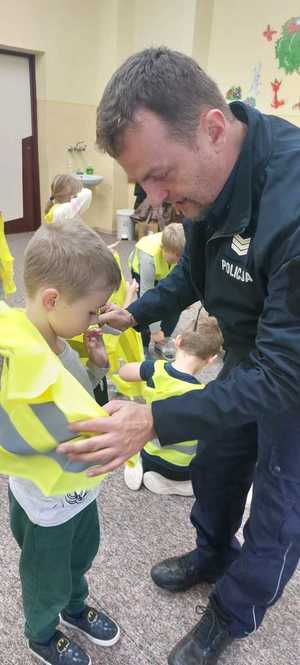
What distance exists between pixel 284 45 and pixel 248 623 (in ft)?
18.9

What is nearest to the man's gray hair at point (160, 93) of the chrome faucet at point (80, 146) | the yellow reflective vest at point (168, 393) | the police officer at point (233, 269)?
the police officer at point (233, 269)

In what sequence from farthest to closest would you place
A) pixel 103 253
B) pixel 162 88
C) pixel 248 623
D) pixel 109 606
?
pixel 109 606 → pixel 248 623 → pixel 103 253 → pixel 162 88

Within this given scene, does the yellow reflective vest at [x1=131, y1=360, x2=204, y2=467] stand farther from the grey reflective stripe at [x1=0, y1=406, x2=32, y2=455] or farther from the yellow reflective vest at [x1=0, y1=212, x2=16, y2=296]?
the yellow reflective vest at [x1=0, y1=212, x2=16, y2=296]

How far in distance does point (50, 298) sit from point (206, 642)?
1153 millimetres

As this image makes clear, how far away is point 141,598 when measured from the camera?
158 centimetres

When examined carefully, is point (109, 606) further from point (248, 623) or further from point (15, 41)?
point (15, 41)

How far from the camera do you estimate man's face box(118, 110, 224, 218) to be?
944mm

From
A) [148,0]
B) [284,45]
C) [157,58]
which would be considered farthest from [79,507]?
[148,0]

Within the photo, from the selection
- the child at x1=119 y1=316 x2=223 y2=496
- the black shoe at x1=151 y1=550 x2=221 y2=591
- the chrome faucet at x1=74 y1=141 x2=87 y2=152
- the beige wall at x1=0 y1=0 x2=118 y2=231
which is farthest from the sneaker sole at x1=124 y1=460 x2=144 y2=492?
the chrome faucet at x1=74 y1=141 x2=87 y2=152

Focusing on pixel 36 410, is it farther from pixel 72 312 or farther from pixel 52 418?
pixel 72 312

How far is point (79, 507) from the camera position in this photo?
1.10 meters

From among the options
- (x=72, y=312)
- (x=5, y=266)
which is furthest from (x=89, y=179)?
(x=72, y=312)

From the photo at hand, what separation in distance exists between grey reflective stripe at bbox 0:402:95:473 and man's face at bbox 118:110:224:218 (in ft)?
1.80

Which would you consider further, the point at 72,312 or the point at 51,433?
the point at 72,312
